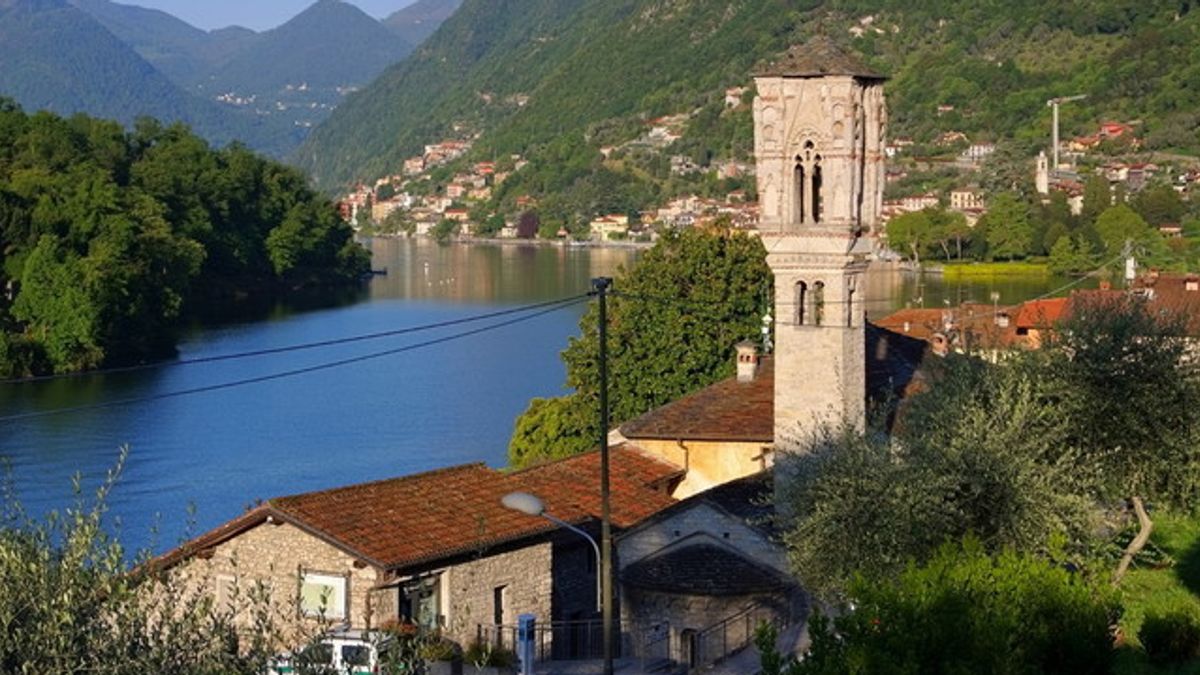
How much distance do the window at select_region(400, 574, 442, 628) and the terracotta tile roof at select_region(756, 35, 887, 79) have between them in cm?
627

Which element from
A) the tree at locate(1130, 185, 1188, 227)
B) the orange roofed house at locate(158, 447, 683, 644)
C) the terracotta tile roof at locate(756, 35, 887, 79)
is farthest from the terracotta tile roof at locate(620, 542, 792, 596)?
the tree at locate(1130, 185, 1188, 227)

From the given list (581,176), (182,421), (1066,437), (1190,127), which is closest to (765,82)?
(1066,437)

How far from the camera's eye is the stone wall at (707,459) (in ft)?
74.7

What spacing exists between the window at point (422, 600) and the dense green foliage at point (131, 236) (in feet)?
129

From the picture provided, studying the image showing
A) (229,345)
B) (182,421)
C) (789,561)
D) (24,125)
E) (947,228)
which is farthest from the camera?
(947,228)

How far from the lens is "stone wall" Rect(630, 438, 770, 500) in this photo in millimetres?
22766

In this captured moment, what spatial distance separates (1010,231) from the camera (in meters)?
100

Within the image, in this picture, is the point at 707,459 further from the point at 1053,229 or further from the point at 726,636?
the point at 1053,229

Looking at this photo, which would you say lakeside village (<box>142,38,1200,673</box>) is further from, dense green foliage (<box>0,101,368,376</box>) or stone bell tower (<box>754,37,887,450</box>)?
dense green foliage (<box>0,101,368,376</box>)

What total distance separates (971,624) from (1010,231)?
3550 inches

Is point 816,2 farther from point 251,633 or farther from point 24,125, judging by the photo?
point 251,633

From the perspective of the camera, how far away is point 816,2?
635 feet

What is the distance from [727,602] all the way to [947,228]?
89820 mm

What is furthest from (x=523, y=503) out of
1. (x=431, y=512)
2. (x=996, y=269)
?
(x=996, y=269)
